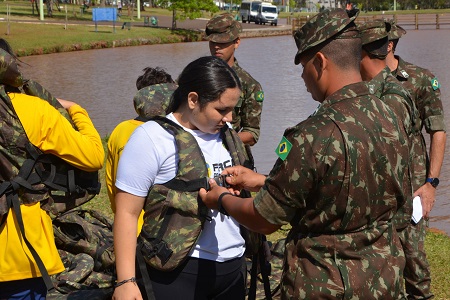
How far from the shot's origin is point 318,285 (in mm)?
2912

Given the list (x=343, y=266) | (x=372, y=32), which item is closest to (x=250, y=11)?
(x=372, y=32)

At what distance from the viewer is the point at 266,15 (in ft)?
204

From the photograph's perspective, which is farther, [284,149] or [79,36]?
[79,36]

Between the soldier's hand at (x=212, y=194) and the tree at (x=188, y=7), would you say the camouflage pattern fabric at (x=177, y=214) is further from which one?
the tree at (x=188, y=7)

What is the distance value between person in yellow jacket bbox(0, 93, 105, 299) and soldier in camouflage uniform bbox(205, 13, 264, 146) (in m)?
2.29

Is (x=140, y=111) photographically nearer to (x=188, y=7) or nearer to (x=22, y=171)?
(x=22, y=171)

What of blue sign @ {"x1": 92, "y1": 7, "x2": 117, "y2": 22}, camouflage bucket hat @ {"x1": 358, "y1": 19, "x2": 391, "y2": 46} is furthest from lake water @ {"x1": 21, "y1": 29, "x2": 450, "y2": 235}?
blue sign @ {"x1": 92, "y1": 7, "x2": 117, "y2": 22}

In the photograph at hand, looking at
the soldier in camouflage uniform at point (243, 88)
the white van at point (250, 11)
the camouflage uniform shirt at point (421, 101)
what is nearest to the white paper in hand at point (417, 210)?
the camouflage uniform shirt at point (421, 101)

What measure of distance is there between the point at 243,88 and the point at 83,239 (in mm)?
1693

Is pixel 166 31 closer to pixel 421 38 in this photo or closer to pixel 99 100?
pixel 421 38

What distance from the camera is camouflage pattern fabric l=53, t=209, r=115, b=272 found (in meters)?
5.88

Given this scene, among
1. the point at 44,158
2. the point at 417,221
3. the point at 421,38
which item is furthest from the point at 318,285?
the point at 421,38

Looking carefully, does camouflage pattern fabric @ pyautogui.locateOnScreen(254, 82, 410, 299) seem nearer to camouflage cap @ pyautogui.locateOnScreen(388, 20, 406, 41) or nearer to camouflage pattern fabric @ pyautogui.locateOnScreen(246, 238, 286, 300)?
camouflage pattern fabric @ pyautogui.locateOnScreen(246, 238, 286, 300)

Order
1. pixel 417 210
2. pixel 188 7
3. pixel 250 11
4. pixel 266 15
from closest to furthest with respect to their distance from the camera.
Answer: pixel 417 210 → pixel 188 7 → pixel 266 15 → pixel 250 11
